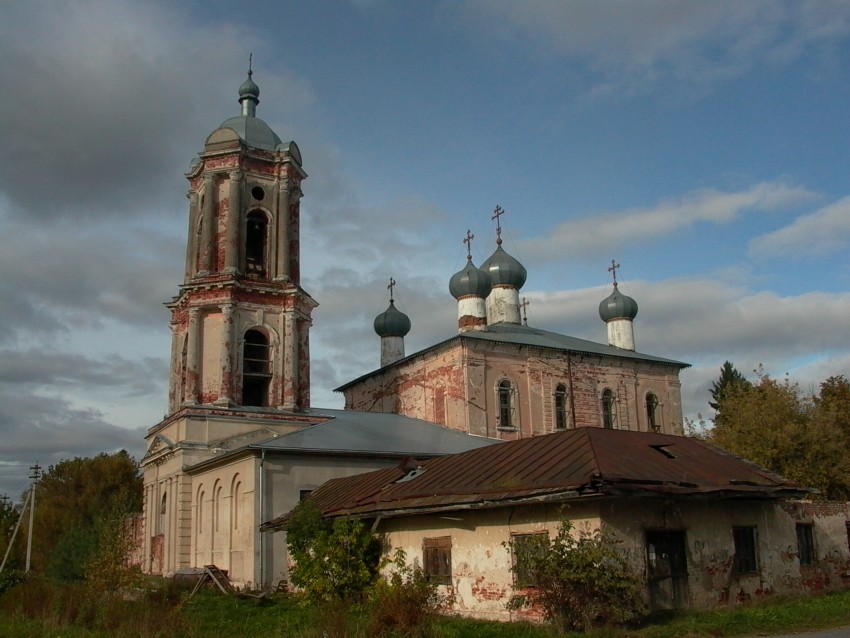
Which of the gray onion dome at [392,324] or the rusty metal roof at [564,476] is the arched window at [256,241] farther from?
the rusty metal roof at [564,476]

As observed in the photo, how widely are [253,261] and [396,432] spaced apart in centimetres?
731

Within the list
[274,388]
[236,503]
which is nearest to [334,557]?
[236,503]

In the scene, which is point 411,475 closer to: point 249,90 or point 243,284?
point 243,284

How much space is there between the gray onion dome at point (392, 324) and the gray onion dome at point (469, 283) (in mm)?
2957

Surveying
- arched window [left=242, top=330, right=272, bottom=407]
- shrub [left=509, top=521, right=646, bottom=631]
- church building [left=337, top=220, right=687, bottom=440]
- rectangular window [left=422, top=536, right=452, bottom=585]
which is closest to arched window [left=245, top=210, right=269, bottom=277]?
arched window [left=242, top=330, right=272, bottom=407]

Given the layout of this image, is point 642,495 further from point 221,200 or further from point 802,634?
point 221,200

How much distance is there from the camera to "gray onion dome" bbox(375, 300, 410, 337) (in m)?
35.6

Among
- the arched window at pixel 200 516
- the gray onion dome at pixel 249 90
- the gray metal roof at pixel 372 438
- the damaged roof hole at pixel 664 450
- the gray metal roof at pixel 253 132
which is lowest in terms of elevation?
the arched window at pixel 200 516

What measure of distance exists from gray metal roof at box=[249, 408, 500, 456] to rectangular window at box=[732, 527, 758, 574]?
987 centimetres

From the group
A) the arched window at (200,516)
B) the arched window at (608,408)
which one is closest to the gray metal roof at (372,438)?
the arched window at (200,516)

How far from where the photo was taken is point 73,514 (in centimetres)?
4644

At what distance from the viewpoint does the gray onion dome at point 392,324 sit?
35562mm

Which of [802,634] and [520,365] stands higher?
[520,365]

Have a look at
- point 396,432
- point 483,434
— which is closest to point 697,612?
point 396,432
